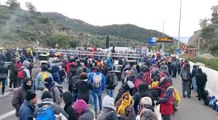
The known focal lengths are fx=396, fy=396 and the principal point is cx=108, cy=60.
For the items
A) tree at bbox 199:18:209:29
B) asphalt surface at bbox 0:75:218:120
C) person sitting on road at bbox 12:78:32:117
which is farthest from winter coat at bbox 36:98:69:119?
tree at bbox 199:18:209:29

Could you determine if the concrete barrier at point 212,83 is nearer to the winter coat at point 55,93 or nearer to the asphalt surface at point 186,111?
the asphalt surface at point 186,111

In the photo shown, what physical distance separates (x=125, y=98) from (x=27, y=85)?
2.67 metres

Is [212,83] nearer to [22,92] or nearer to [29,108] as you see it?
[22,92]

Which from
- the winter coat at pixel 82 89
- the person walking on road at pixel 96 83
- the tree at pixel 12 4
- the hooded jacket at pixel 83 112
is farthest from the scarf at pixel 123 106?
the tree at pixel 12 4

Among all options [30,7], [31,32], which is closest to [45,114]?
[31,32]

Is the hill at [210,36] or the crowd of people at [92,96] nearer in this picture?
the crowd of people at [92,96]

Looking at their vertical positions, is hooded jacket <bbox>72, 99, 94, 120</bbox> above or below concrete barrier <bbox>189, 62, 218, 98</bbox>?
above

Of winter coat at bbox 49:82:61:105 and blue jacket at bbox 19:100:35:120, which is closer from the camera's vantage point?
blue jacket at bbox 19:100:35:120

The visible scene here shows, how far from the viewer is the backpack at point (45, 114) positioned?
7.11 m

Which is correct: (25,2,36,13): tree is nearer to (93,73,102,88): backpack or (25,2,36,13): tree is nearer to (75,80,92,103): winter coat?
(93,73,102,88): backpack

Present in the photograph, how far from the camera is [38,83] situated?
11.8 m

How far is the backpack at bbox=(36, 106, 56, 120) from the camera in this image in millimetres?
7105

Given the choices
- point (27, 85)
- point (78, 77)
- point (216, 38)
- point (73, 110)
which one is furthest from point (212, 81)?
point (216, 38)

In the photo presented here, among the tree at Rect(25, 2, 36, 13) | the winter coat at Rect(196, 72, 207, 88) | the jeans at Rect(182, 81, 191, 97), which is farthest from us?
the tree at Rect(25, 2, 36, 13)
